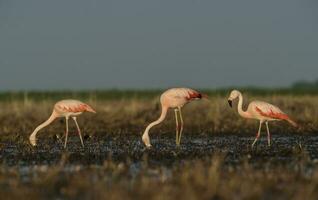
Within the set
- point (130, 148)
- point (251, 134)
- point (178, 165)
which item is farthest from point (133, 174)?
point (251, 134)

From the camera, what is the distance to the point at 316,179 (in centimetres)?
855

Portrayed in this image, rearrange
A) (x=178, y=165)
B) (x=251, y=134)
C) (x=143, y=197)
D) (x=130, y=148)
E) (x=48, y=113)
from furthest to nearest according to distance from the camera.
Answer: (x=48, y=113), (x=251, y=134), (x=130, y=148), (x=178, y=165), (x=143, y=197)

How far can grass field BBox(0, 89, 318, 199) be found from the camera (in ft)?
26.8

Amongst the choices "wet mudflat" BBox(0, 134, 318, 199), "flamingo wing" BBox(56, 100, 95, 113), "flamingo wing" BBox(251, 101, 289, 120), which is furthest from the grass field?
"flamingo wing" BBox(56, 100, 95, 113)

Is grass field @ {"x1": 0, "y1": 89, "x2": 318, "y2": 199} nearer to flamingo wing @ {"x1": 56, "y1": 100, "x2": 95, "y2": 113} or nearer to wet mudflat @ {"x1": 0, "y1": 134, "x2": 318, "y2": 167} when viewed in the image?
wet mudflat @ {"x1": 0, "y1": 134, "x2": 318, "y2": 167}

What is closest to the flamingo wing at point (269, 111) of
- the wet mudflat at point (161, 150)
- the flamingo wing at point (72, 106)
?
the wet mudflat at point (161, 150)

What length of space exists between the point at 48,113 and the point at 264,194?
1680 centimetres

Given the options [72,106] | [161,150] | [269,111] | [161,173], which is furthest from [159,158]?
[72,106]

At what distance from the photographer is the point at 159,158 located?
40.9ft

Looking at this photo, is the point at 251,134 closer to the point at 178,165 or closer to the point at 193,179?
the point at 178,165

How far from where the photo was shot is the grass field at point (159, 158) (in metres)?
8.18

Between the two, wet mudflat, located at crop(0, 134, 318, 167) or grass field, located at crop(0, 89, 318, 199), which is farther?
wet mudflat, located at crop(0, 134, 318, 167)

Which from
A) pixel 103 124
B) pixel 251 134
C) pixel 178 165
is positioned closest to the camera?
pixel 178 165

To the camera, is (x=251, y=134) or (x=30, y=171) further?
(x=251, y=134)
